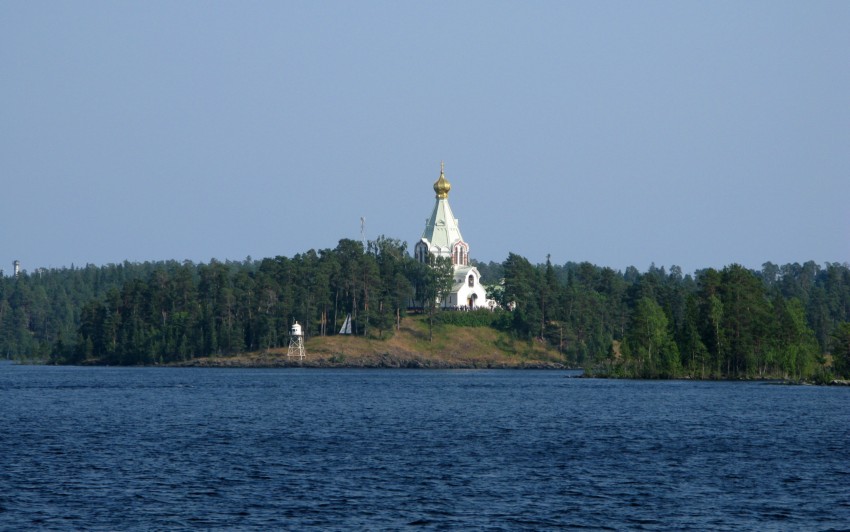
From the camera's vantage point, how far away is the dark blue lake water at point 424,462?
3922 cm

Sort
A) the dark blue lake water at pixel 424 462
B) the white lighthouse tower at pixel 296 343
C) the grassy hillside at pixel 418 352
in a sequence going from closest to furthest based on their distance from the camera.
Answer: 1. the dark blue lake water at pixel 424 462
2. the white lighthouse tower at pixel 296 343
3. the grassy hillside at pixel 418 352

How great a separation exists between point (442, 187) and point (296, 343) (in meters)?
39.0

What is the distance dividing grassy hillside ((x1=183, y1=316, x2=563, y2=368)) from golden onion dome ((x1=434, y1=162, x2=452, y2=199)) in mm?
23231

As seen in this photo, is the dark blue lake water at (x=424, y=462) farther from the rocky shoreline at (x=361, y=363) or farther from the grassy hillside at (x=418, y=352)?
the grassy hillside at (x=418, y=352)

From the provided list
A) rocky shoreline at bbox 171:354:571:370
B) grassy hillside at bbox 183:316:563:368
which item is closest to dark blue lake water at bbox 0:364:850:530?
rocky shoreline at bbox 171:354:571:370

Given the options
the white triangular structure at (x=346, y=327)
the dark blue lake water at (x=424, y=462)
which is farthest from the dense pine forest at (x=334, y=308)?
the dark blue lake water at (x=424, y=462)

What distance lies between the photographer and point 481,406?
90.2 m

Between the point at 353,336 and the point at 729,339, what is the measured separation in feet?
A: 232

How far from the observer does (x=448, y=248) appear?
197000mm

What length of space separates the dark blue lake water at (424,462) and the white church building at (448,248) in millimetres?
96040

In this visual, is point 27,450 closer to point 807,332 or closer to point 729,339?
point 729,339

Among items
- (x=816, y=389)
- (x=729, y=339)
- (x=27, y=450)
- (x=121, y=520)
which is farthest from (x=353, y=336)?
(x=121, y=520)

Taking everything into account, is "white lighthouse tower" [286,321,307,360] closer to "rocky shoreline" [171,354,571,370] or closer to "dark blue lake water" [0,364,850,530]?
"rocky shoreline" [171,354,571,370]

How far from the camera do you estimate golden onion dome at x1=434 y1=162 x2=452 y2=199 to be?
641ft
